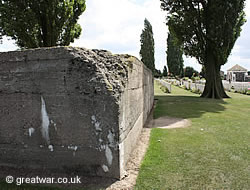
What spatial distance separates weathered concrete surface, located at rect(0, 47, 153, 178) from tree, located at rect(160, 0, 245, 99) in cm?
1380

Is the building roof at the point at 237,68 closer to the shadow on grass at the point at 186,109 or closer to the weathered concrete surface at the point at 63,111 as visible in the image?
the shadow on grass at the point at 186,109

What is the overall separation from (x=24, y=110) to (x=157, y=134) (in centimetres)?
335

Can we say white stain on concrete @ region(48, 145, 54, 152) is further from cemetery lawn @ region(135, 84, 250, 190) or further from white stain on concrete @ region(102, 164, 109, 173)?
cemetery lawn @ region(135, 84, 250, 190)

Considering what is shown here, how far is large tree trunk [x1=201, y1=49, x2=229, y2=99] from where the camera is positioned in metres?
15.7

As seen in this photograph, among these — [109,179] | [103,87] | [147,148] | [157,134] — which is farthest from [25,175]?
[157,134]

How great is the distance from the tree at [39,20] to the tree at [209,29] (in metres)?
7.96

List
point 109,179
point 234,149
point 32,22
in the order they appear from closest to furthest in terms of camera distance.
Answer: point 109,179 < point 234,149 < point 32,22

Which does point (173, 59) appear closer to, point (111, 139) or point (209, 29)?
point (209, 29)

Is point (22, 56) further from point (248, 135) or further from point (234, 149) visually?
point (248, 135)

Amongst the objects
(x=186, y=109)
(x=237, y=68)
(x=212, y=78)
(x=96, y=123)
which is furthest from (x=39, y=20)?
(x=237, y=68)

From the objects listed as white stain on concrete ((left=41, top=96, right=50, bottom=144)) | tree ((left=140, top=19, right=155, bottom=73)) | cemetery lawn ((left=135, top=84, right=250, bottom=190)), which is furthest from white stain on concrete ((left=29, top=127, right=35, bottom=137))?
tree ((left=140, top=19, right=155, bottom=73))

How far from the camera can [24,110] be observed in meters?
2.97

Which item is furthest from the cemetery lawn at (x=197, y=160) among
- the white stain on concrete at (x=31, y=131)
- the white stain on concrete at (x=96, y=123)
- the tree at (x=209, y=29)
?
the tree at (x=209, y=29)

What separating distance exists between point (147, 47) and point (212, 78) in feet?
Result: 99.1
